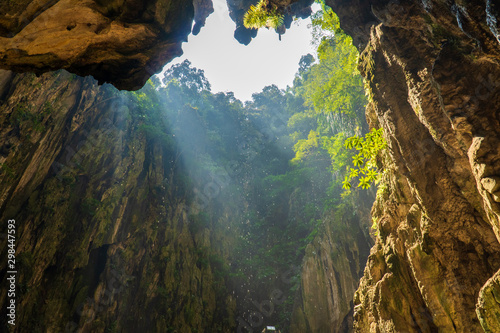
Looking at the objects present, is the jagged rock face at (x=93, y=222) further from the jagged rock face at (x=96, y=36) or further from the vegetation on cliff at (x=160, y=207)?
the jagged rock face at (x=96, y=36)

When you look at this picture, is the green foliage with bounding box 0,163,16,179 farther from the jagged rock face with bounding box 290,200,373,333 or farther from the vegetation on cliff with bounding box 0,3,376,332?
the jagged rock face with bounding box 290,200,373,333

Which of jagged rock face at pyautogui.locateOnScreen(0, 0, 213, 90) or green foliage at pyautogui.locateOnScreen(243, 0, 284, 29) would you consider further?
green foliage at pyautogui.locateOnScreen(243, 0, 284, 29)

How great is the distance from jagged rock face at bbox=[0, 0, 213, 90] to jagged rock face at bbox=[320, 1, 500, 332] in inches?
193

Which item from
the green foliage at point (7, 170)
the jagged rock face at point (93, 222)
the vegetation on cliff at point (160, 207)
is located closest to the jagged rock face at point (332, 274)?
the vegetation on cliff at point (160, 207)

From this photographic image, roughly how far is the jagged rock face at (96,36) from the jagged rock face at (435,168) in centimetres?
491

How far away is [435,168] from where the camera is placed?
466 centimetres

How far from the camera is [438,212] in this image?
177 inches

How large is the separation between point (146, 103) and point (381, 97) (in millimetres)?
17318

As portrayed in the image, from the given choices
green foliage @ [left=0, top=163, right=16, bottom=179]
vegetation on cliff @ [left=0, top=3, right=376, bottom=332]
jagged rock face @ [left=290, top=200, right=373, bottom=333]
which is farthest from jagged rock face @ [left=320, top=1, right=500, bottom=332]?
green foliage @ [left=0, top=163, right=16, bottom=179]

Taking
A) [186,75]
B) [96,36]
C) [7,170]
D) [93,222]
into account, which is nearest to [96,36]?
[96,36]

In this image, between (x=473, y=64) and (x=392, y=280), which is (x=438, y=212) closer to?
(x=392, y=280)

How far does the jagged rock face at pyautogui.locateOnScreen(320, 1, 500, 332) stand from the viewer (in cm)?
296

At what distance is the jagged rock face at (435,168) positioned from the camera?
296 centimetres

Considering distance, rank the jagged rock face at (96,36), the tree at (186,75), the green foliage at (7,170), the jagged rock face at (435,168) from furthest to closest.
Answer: the tree at (186,75) → the green foliage at (7,170) → the jagged rock face at (96,36) → the jagged rock face at (435,168)
